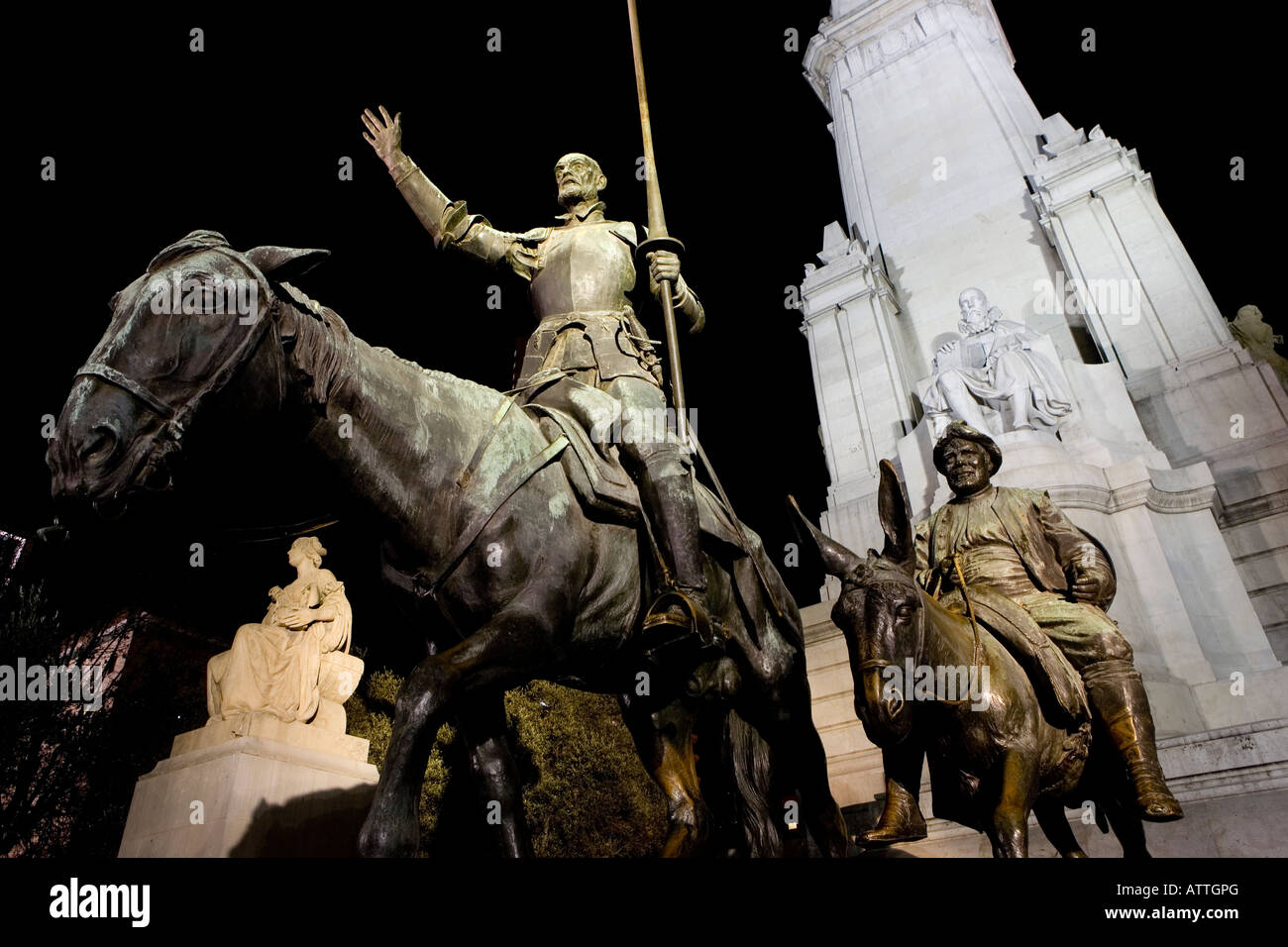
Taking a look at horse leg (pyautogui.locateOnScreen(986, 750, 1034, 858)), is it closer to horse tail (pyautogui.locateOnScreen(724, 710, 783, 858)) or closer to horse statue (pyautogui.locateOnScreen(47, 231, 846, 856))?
horse statue (pyautogui.locateOnScreen(47, 231, 846, 856))

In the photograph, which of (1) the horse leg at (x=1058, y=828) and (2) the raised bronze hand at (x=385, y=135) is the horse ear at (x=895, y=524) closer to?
(1) the horse leg at (x=1058, y=828)

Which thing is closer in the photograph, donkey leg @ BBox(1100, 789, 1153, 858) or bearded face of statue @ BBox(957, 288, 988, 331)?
donkey leg @ BBox(1100, 789, 1153, 858)

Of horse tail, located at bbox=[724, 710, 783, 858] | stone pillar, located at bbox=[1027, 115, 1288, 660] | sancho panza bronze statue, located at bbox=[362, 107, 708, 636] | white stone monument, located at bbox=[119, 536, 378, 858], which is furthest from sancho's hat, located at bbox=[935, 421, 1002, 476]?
stone pillar, located at bbox=[1027, 115, 1288, 660]

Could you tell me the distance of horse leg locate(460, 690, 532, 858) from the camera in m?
3.50

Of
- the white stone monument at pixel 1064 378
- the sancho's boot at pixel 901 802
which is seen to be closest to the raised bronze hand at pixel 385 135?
the sancho's boot at pixel 901 802

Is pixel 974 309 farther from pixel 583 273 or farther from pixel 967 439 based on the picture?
pixel 583 273

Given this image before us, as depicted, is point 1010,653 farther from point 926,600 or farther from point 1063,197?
point 1063,197

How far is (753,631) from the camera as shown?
4.54m

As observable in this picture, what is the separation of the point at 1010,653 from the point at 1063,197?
15.9 metres

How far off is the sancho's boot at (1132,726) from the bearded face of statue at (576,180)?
462 centimetres

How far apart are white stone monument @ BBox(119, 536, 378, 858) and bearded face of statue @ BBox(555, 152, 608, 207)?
16.5ft

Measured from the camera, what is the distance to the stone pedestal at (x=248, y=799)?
6.18 metres
